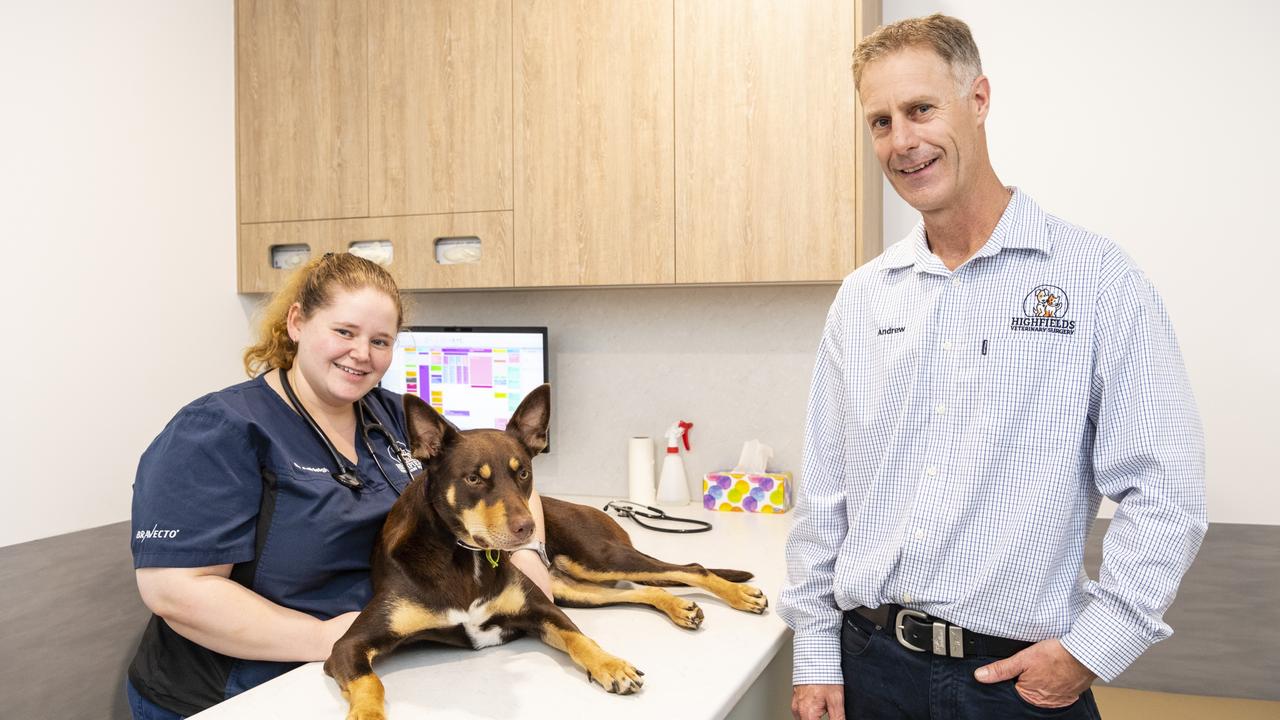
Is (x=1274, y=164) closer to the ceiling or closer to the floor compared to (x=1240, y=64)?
closer to the floor

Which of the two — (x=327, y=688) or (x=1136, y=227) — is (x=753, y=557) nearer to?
(x=327, y=688)

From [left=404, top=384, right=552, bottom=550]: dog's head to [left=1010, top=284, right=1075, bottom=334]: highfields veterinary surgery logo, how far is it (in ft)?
2.36

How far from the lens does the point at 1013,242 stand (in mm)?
1272

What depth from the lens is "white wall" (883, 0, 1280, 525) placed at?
229 cm

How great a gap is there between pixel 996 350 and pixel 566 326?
1968mm

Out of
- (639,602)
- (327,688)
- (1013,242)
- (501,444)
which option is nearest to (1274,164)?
(1013,242)

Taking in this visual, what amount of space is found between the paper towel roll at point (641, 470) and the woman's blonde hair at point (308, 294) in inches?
52.8

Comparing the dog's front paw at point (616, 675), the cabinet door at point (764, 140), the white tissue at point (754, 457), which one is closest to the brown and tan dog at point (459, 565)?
the dog's front paw at point (616, 675)

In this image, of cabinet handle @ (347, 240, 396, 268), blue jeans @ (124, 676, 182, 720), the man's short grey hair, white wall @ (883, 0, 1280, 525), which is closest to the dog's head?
blue jeans @ (124, 676, 182, 720)

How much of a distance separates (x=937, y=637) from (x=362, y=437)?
106 centimetres

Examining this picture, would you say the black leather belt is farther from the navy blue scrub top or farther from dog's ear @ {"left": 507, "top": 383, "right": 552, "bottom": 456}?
the navy blue scrub top

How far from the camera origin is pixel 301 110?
2955mm

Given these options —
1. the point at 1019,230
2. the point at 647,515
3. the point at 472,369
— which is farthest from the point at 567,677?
the point at 472,369

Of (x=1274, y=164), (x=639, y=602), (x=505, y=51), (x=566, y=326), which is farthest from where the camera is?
(x=566, y=326)
